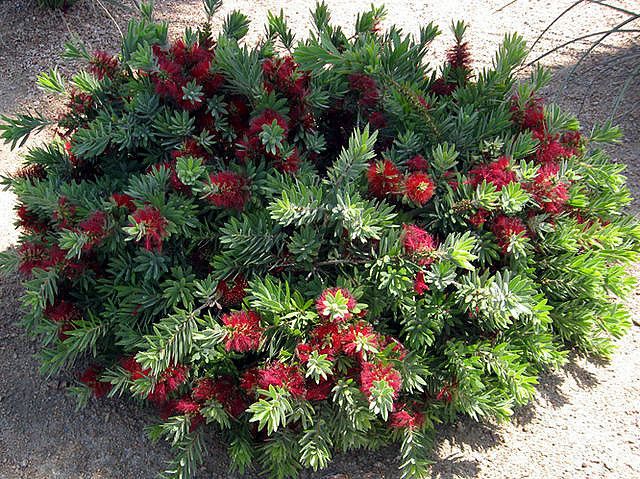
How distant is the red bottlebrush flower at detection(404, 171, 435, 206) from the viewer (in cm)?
208

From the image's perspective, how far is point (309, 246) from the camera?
2.02 metres

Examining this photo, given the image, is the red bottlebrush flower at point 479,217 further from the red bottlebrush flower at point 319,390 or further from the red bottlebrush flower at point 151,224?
the red bottlebrush flower at point 151,224

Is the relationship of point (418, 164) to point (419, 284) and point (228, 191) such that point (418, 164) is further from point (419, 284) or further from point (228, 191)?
point (228, 191)

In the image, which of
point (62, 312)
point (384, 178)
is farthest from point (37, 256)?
point (384, 178)

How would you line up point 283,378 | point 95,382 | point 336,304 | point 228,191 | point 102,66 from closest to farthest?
point 336,304 → point 283,378 → point 228,191 → point 95,382 → point 102,66

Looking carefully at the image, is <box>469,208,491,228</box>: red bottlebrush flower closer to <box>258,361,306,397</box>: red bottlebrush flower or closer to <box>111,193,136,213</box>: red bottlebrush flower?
<box>258,361,306,397</box>: red bottlebrush flower

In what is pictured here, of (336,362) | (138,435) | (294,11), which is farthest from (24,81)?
(336,362)

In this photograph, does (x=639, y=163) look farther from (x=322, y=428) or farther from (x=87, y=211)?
(x=87, y=211)

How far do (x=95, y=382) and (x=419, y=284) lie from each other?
47.6 inches

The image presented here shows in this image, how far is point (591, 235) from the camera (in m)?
2.42

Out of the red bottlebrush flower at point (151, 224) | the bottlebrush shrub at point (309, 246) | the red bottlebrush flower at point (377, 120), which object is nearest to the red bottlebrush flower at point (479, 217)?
the bottlebrush shrub at point (309, 246)

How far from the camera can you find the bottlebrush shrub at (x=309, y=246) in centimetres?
200

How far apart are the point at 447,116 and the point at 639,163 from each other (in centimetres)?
171

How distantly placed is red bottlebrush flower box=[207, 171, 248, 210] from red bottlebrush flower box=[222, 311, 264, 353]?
0.36 metres
